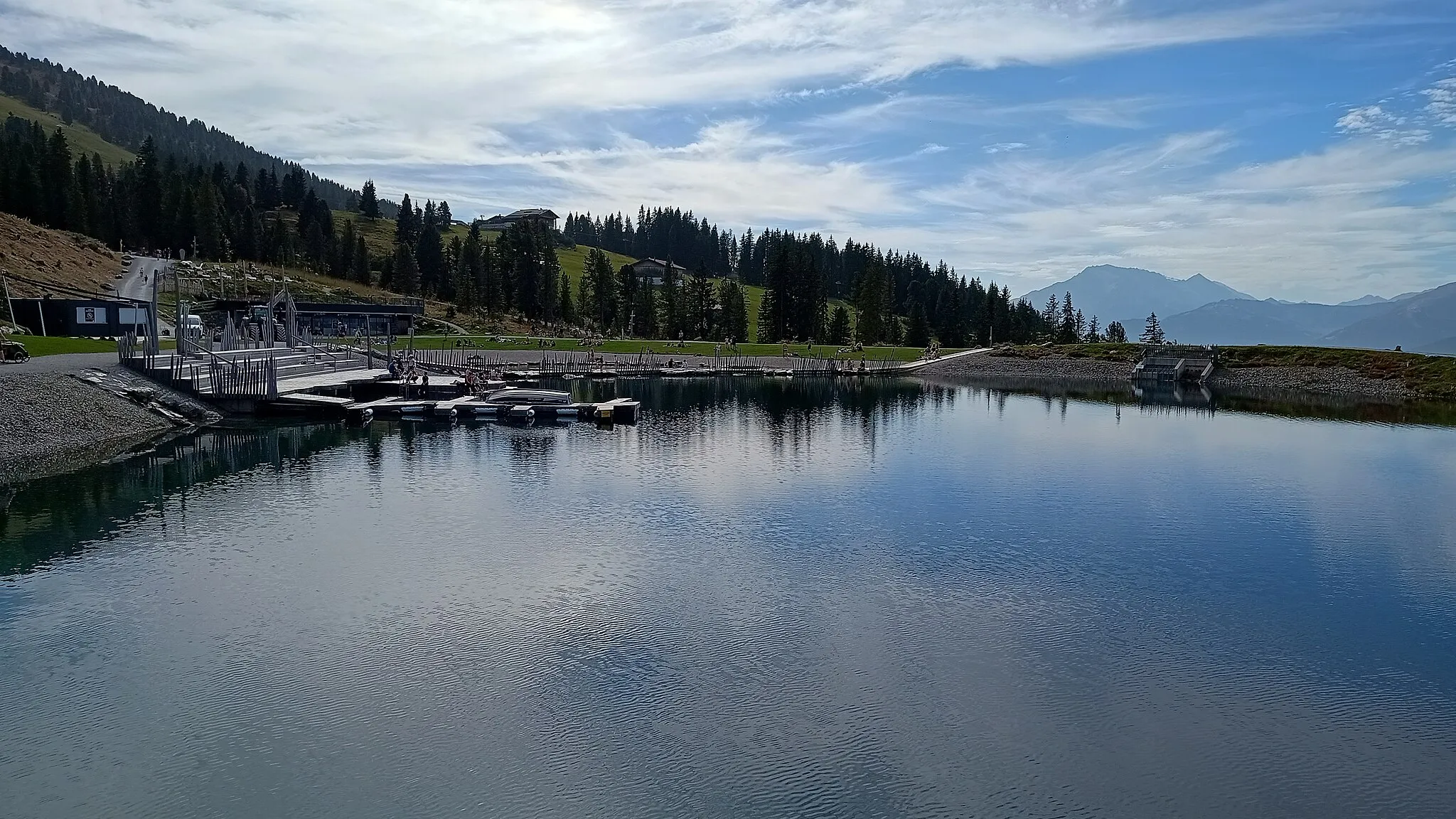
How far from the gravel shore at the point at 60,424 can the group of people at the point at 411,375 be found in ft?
66.8

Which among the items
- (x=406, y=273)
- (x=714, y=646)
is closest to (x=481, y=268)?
(x=406, y=273)

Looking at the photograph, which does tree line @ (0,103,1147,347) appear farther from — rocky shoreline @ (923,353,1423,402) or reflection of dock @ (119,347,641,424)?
reflection of dock @ (119,347,641,424)

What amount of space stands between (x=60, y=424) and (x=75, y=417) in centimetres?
152

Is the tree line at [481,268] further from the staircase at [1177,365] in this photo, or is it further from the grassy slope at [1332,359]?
the staircase at [1177,365]

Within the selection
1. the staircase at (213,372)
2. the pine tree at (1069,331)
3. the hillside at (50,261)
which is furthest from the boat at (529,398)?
the pine tree at (1069,331)

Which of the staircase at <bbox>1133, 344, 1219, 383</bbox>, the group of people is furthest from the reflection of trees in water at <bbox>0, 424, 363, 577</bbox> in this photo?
the staircase at <bbox>1133, 344, 1219, 383</bbox>

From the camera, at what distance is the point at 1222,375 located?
113000 mm

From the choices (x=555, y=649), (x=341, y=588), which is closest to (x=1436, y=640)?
(x=555, y=649)

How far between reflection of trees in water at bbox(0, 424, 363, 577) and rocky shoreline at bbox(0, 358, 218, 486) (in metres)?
1.82

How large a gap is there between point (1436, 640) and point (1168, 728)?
1044cm

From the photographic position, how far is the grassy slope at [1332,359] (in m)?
Answer: 95.8

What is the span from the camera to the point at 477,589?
25.9 metres

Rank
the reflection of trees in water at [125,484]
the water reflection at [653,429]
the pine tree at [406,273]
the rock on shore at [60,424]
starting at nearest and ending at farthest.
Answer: the reflection of trees in water at [125,484] → the water reflection at [653,429] → the rock on shore at [60,424] → the pine tree at [406,273]

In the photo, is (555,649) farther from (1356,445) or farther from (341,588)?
(1356,445)
